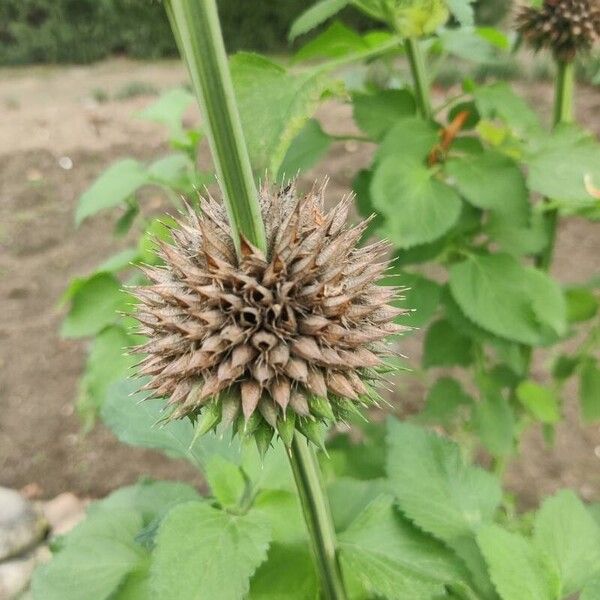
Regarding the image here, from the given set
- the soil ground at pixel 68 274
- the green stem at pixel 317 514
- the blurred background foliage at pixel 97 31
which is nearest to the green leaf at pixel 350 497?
the green stem at pixel 317 514

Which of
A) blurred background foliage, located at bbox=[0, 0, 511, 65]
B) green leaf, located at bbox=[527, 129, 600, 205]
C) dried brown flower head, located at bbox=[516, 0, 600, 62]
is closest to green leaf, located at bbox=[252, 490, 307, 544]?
green leaf, located at bbox=[527, 129, 600, 205]

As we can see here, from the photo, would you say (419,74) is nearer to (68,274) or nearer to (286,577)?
(286,577)

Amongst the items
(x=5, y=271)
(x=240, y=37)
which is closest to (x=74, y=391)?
(x=5, y=271)

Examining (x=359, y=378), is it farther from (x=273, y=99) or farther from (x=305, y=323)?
(x=273, y=99)

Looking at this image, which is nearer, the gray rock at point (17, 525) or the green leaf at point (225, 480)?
the green leaf at point (225, 480)

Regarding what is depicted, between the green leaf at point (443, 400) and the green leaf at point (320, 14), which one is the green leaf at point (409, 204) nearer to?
the green leaf at point (320, 14)

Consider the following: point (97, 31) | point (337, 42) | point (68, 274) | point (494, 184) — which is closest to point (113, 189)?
point (337, 42)

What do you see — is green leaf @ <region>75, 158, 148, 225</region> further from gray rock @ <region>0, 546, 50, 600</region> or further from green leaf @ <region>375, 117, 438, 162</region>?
gray rock @ <region>0, 546, 50, 600</region>

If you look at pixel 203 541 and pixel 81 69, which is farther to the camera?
pixel 81 69
